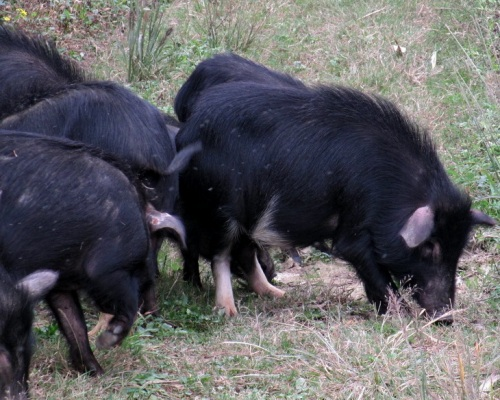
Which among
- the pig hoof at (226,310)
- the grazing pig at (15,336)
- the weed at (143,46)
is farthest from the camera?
the weed at (143,46)

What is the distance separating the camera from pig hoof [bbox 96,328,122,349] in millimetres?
5367

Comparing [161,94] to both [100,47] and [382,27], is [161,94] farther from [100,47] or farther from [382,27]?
[382,27]

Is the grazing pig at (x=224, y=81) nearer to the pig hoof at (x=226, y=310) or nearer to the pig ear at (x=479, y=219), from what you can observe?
the pig hoof at (x=226, y=310)

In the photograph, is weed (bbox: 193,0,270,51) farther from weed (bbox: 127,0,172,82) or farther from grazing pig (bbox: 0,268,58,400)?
grazing pig (bbox: 0,268,58,400)

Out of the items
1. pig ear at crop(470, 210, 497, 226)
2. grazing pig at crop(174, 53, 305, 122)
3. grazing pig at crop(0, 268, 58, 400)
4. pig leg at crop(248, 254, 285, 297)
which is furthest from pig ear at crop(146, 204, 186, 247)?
pig ear at crop(470, 210, 497, 226)

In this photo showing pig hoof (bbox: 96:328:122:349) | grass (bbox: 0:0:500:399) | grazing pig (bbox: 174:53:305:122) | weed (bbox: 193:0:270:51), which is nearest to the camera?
grass (bbox: 0:0:500:399)

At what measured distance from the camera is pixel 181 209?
7.02 meters

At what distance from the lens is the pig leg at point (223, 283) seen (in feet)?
22.5

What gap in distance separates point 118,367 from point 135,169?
4.82 ft

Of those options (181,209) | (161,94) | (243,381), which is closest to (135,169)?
(181,209)

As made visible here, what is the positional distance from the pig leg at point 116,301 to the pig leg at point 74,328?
13cm

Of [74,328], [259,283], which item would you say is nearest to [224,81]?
[259,283]

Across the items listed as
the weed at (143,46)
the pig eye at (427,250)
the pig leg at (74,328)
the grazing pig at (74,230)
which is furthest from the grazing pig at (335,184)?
the weed at (143,46)

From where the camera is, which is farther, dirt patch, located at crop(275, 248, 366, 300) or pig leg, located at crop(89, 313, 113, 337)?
dirt patch, located at crop(275, 248, 366, 300)
